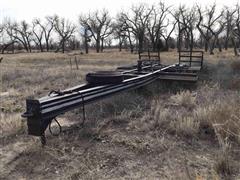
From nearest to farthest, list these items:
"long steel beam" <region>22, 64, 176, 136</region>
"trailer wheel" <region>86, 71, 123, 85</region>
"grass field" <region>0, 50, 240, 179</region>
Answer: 1. "grass field" <region>0, 50, 240, 179</region>
2. "long steel beam" <region>22, 64, 176, 136</region>
3. "trailer wheel" <region>86, 71, 123, 85</region>

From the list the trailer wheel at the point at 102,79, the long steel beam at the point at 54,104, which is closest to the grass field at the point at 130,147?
the long steel beam at the point at 54,104

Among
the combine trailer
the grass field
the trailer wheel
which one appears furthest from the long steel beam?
the grass field

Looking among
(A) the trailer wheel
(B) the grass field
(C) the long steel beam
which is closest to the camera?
(B) the grass field

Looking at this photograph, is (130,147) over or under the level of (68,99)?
under

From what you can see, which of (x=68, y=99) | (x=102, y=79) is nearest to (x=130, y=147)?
(x=68, y=99)

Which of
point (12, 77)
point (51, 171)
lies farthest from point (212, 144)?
point (12, 77)

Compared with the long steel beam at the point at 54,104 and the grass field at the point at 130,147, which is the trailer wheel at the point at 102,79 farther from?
the grass field at the point at 130,147

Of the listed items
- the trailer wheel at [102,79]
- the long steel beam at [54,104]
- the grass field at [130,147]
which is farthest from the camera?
the trailer wheel at [102,79]

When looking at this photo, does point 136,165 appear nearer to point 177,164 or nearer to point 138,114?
point 177,164

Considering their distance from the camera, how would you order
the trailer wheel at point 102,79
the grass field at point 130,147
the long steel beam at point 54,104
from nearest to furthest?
1. the grass field at point 130,147
2. the long steel beam at point 54,104
3. the trailer wheel at point 102,79

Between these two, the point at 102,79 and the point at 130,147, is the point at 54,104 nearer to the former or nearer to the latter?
the point at 130,147

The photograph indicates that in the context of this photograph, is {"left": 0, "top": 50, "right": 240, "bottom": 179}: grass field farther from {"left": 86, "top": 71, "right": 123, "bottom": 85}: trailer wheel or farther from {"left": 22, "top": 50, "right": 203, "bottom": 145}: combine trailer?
{"left": 86, "top": 71, "right": 123, "bottom": 85}: trailer wheel

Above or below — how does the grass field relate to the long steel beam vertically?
below

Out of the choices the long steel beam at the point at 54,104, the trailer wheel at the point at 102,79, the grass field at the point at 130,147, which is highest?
the trailer wheel at the point at 102,79
